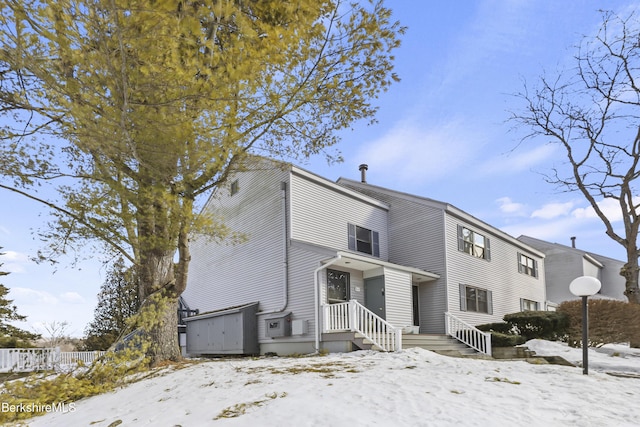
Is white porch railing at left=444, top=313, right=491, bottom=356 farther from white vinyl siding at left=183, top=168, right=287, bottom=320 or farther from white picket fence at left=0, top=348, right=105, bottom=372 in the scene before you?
white picket fence at left=0, top=348, right=105, bottom=372

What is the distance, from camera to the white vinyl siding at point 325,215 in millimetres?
15461

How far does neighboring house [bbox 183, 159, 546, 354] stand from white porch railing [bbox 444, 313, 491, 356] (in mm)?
74

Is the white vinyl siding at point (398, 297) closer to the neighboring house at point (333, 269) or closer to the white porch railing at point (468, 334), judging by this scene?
the neighboring house at point (333, 269)

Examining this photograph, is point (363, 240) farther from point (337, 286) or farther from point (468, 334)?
point (468, 334)

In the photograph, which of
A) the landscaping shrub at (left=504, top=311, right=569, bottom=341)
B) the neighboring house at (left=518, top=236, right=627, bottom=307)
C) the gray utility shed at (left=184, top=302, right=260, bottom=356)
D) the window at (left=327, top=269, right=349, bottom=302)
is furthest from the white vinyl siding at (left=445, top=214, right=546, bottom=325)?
the gray utility shed at (left=184, top=302, right=260, bottom=356)

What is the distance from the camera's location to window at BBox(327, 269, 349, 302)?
1436 cm

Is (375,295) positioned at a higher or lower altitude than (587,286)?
lower

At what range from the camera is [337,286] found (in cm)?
1467

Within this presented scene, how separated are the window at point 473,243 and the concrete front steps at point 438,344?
4.51 meters

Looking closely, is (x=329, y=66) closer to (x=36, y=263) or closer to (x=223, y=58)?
(x=223, y=58)

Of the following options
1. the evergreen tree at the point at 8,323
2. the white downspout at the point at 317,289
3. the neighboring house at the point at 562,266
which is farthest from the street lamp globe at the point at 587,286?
the evergreen tree at the point at 8,323

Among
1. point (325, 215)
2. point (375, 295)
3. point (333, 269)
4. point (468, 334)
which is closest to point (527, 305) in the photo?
point (468, 334)

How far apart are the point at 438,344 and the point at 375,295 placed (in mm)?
2456

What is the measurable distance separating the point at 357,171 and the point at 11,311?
20.1 m
